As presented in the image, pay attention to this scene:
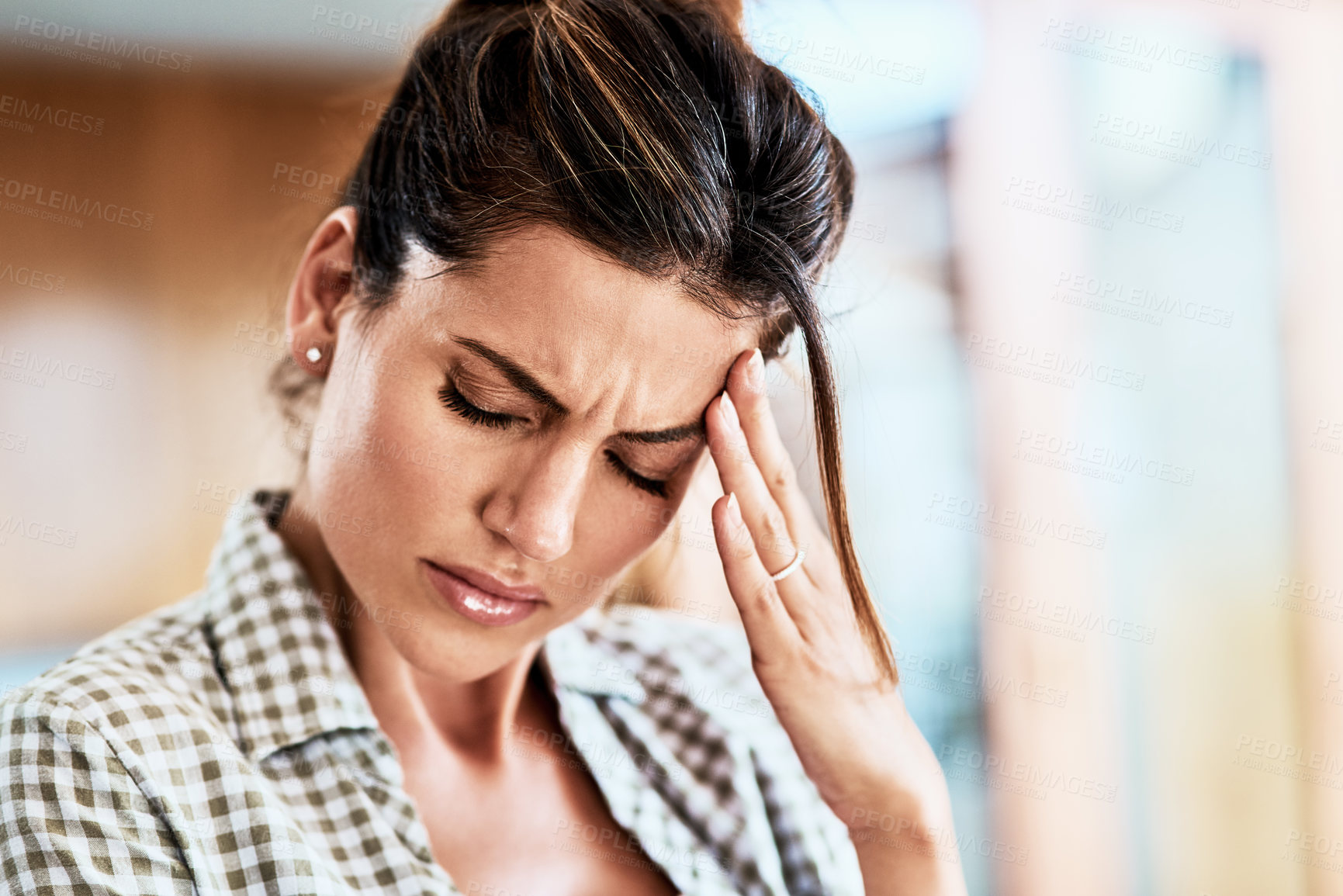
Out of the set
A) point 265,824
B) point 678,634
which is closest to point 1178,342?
point 678,634

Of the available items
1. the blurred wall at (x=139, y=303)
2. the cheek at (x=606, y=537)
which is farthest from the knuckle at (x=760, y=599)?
the blurred wall at (x=139, y=303)

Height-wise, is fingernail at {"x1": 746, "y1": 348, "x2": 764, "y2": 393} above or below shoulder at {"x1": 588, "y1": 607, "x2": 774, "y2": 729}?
above

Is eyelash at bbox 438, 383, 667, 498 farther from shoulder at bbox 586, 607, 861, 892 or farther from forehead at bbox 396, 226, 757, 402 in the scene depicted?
shoulder at bbox 586, 607, 861, 892

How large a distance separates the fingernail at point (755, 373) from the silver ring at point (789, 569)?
7.1 inches

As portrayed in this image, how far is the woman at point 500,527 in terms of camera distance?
2.59ft

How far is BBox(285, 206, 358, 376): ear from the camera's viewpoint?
36.0 inches

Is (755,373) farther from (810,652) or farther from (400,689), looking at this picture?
(400,689)

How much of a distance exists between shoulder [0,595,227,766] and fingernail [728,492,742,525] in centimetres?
49

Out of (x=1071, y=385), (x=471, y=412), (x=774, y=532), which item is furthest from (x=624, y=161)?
(x=1071, y=385)

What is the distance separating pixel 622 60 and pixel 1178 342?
4.07ft

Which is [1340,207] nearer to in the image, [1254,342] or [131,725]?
[1254,342]

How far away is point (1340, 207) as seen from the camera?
154 cm

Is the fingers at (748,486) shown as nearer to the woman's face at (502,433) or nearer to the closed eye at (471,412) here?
the woman's face at (502,433)

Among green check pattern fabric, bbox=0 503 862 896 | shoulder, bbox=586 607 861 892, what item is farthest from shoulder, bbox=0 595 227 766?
shoulder, bbox=586 607 861 892
